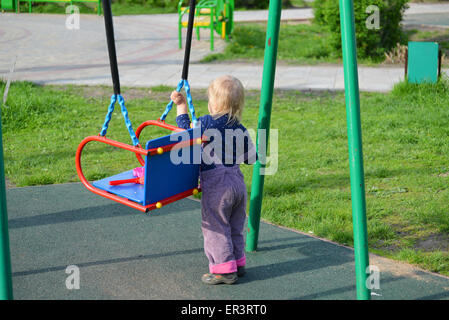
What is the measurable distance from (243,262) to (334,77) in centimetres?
649

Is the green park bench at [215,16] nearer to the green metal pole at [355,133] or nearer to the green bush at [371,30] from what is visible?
the green bush at [371,30]

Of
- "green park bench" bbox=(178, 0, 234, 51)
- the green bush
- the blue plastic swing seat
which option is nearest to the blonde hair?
the blue plastic swing seat

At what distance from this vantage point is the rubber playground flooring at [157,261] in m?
3.40

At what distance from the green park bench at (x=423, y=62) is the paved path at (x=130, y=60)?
86cm

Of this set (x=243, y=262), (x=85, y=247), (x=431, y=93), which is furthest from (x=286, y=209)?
(x=431, y=93)

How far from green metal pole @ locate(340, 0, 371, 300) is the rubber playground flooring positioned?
1.44 feet

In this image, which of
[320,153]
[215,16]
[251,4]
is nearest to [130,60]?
[215,16]

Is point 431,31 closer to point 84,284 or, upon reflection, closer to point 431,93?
point 431,93

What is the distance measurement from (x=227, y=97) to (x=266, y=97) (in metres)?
0.52

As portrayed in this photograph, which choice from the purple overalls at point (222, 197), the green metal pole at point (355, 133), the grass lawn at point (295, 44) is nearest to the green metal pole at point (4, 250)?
the purple overalls at point (222, 197)

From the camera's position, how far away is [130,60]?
1138 cm

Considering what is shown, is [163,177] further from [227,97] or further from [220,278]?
[220,278]
